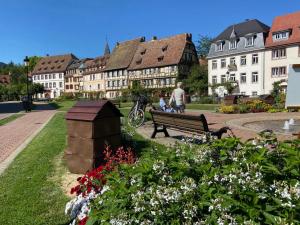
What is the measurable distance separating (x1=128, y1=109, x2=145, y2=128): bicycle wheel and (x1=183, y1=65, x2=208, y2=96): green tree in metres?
40.5

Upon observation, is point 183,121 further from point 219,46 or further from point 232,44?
point 219,46

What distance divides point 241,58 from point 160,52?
1763 centimetres

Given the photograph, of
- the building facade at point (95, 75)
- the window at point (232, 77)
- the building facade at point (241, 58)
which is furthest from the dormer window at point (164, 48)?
the building facade at point (95, 75)

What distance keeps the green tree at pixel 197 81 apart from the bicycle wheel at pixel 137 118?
4054 centimetres

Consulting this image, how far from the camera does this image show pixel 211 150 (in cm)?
336

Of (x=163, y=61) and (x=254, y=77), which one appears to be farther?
(x=163, y=61)

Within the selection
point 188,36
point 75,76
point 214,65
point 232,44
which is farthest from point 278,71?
point 75,76

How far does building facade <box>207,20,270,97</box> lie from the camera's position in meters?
49.5

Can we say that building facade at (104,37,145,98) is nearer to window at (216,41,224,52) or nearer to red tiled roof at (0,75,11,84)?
window at (216,41,224,52)

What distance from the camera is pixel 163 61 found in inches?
2464

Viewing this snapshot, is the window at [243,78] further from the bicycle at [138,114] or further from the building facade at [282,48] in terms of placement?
the bicycle at [138,114]

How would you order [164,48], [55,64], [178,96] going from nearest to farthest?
[178,96], [164,48], [55,64]

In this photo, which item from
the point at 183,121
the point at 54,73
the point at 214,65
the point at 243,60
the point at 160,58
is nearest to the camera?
the point at 183,121

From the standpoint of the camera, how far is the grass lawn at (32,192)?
15.0 feet
